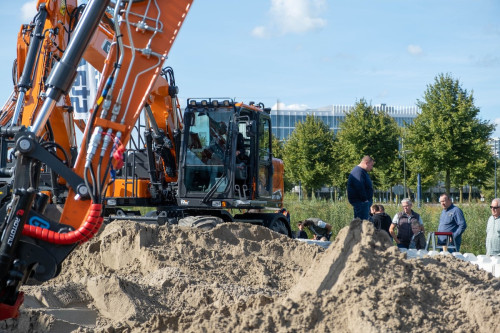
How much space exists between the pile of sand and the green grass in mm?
7597

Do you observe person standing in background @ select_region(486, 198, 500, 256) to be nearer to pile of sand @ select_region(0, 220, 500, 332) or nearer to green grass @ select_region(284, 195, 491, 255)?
pile of sand @ select_region(0, 220, 500, 332)

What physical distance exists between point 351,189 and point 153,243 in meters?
3.30

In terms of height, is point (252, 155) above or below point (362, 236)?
above

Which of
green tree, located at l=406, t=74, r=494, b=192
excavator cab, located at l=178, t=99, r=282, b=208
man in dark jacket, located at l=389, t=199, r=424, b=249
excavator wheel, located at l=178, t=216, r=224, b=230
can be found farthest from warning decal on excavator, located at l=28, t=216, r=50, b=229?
green tree, located at l=406, t=74, r=494, b=192

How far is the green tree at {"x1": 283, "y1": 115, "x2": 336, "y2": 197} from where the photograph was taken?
37125 mm

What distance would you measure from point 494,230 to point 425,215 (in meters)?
8.14

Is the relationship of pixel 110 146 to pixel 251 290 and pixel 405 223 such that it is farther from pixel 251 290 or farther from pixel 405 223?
pixel 405 223

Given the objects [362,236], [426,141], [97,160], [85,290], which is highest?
[426,141]

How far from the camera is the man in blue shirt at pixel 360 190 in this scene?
10.1m

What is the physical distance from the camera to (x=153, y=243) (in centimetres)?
877

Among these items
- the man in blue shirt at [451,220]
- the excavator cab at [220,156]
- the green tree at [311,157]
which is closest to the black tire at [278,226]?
the excavator cab at [220,156]

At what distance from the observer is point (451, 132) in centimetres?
3006

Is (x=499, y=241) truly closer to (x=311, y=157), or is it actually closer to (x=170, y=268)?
(x=170, y=268)

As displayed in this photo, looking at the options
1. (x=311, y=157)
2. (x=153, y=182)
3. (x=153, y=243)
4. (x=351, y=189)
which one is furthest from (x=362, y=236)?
(x=311, y=157)
